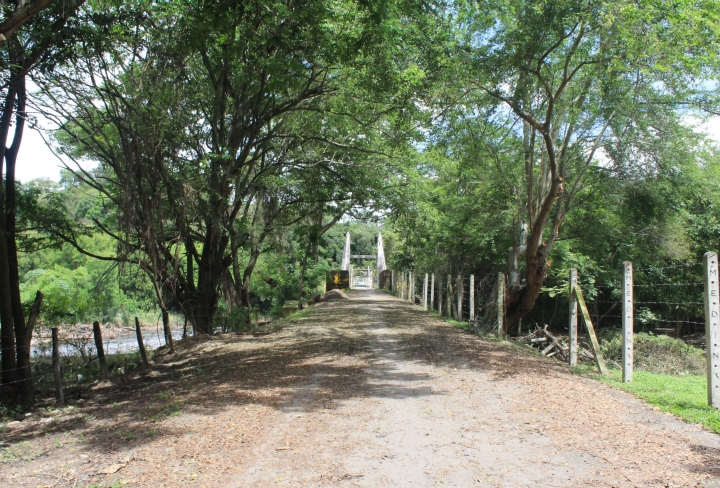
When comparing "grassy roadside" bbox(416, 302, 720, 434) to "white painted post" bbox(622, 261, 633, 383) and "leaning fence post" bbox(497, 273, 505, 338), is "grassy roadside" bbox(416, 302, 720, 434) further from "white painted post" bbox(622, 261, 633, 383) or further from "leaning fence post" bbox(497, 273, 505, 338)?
"leaning fence post" bbox(497, 273, 505, 338)

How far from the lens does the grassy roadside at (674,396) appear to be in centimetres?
504

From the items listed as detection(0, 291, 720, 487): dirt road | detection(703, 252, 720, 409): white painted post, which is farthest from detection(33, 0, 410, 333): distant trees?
detection(703, 252, 720, 409): white painted post

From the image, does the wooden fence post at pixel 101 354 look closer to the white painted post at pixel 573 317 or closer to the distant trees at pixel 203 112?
the distant trees at pixel 203 112

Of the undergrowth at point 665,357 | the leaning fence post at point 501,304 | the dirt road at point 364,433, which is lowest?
the undergrowth at point 665,357

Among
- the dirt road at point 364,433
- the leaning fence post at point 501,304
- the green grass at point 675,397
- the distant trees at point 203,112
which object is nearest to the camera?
the dirt road at point 364,433

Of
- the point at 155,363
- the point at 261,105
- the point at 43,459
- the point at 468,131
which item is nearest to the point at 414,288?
the point at 468,131

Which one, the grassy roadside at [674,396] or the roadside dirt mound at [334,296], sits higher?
the grassy roadside at [674,396]

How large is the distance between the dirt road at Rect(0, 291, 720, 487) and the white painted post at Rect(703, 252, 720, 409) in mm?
648

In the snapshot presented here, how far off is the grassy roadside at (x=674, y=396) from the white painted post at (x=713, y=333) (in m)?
0.16

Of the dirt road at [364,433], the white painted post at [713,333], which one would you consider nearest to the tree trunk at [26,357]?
the dirt road at [364,433]

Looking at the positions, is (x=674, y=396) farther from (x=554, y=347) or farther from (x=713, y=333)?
(x=554, y=347)

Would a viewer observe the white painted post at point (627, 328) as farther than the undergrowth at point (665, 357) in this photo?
No

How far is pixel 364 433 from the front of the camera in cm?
480

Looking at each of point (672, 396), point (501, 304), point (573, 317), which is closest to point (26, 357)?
point (573, 317)
